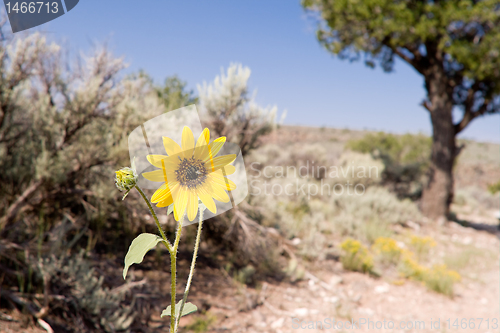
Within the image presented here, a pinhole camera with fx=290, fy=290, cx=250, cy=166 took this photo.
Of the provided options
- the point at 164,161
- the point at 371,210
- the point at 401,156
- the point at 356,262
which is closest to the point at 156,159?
the point at 164,161

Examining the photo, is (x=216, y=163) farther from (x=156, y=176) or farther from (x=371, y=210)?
(x=371, y=210)

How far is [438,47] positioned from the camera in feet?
21.0

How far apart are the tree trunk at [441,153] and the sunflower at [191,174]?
25.9 feet

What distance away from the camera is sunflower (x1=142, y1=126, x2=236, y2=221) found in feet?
2.01

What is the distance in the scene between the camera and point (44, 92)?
2734 mm

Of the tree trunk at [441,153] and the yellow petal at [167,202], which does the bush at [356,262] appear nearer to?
the yellow petal at [167,202]

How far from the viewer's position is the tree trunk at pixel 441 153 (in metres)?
7.03

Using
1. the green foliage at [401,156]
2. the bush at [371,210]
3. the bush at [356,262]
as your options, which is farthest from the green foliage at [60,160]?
the green foliage at [401,156]

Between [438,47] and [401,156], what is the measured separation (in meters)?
10.3

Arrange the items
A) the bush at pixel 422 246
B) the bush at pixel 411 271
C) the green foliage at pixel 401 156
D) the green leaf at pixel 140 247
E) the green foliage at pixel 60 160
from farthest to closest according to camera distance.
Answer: the green foliage at pixel 401 156
the bush at pixel 422 246
the bush at pixel 411 271
the green foliage at pixel 60 160
the green leaf at pixel 140 247

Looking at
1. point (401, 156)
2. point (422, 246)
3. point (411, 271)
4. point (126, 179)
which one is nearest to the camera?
point (126, 179)

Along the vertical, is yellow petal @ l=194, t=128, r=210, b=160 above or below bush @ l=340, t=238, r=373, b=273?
above

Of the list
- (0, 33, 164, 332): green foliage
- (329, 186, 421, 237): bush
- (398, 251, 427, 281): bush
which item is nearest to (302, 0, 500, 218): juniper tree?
(329, 186, 421, 237): bush

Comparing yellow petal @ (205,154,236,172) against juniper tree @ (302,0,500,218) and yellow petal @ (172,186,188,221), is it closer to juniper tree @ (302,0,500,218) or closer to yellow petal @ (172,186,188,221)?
yellow petal @ (172,186,188,221)
